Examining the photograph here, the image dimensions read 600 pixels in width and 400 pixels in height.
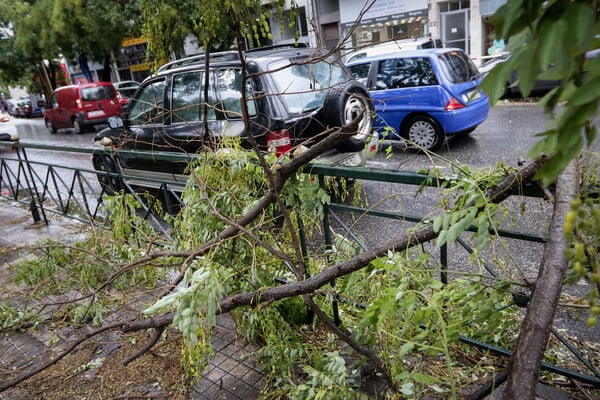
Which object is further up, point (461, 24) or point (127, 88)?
point (461, 24)

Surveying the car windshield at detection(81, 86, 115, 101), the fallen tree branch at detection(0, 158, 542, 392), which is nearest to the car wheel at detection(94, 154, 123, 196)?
the fallen tree branch at detection(0, 158, 542, 392)

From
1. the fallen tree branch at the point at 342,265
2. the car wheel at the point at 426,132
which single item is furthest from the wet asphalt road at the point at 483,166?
the car wheel at the point at 426,132

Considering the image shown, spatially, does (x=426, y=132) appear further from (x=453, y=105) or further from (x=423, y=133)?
(x=453, y=105)

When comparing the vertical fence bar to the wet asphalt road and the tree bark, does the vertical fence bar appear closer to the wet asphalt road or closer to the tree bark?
the wet asphalt road

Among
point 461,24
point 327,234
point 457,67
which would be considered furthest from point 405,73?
point 461,24

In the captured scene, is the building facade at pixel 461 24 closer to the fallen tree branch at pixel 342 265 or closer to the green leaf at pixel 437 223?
the fallen tree branch at pixel 342 265

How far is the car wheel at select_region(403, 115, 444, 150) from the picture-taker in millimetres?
8352

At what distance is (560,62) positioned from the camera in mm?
782

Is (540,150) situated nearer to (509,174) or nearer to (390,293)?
(390,293)

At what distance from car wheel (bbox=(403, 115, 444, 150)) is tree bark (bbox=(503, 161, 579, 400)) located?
6.73 meters

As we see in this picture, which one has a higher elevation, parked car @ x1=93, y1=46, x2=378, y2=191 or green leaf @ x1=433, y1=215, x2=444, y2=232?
parked car @ x1=93, y1=46, x2=378, y2=191

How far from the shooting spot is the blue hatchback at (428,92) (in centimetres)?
810

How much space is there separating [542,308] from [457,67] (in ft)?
25.4

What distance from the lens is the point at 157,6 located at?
2.81 metres
